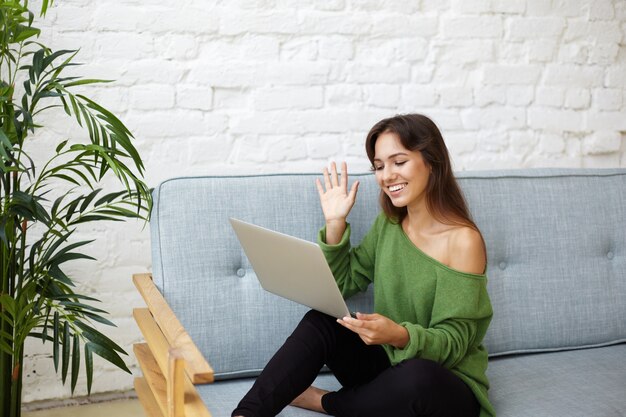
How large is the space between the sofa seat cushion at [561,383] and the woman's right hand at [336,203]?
1.82 ft

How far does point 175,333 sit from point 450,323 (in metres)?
0.64

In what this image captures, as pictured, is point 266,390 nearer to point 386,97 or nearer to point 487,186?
point 487,186

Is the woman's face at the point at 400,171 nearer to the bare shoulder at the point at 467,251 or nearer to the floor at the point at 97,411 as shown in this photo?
the bare shoulder at the point at 467,251

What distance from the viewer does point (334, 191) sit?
2.09 m

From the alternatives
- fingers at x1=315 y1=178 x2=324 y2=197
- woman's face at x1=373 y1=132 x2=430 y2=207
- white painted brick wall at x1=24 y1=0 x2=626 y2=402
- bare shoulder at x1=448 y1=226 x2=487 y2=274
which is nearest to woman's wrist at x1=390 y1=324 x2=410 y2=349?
bare shoulder at x1=448 y1=226 x2=487 y2=274

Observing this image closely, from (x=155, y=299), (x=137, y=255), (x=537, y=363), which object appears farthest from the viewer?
(x=137, y=255)

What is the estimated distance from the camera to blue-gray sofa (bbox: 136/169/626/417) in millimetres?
1996

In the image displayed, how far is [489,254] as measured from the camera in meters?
2.25

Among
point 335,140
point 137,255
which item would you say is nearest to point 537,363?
point 335,140

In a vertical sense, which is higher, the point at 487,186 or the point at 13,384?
the point at 487,186

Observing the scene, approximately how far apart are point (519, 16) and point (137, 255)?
1.61 m

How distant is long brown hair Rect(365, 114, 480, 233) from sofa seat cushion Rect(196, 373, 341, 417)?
0.45 m

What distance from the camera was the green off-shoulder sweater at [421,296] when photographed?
1827mm

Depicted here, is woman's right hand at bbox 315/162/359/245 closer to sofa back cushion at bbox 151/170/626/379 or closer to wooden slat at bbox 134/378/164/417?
sofa back cushion at bbox 151/170/626/379
